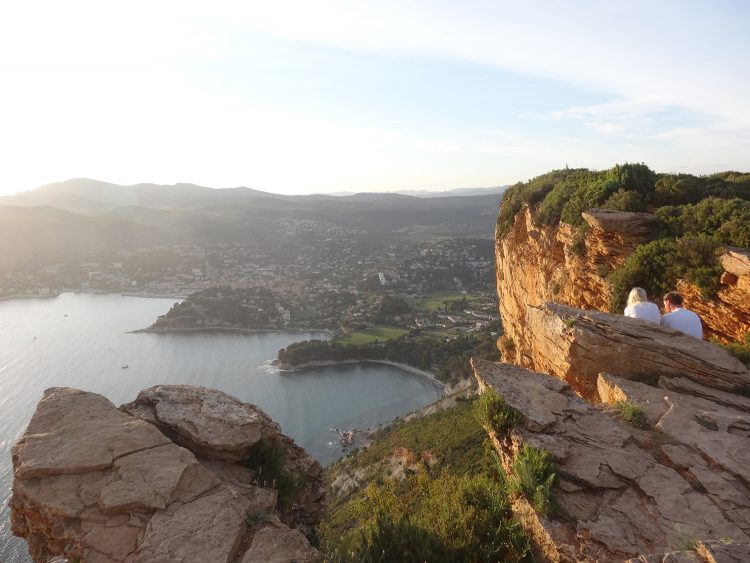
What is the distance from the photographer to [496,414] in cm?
578

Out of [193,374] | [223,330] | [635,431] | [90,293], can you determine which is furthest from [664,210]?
[90,293]

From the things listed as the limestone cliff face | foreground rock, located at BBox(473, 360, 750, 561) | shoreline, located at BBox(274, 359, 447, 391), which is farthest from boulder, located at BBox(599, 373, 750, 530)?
shoreline, located at BBox(274, 359, 447, 391)

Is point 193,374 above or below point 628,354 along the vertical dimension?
below

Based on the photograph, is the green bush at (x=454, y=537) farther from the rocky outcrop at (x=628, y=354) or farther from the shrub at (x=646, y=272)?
the shrub at (x=646, y=272)

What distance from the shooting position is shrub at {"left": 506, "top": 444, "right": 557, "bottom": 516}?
15.0 feet

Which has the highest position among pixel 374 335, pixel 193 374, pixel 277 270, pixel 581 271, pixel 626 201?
pixel 626 201

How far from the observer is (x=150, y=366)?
52594 mm

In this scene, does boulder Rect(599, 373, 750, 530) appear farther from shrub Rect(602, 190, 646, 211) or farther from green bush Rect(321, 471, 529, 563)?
shrub Rect(602, 190, 646, 211)

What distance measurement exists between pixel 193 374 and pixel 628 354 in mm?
52767

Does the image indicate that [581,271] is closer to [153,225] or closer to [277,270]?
[277,270]

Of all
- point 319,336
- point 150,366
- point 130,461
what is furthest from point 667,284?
point 319,336

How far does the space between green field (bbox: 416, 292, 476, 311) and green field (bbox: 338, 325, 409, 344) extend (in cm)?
1258

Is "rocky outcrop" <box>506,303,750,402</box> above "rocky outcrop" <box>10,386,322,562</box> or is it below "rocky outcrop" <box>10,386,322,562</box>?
above

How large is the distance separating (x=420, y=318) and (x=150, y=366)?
141 ft
